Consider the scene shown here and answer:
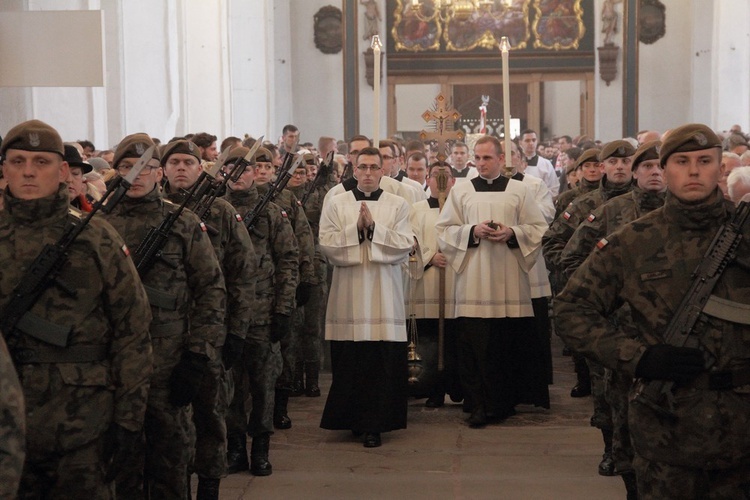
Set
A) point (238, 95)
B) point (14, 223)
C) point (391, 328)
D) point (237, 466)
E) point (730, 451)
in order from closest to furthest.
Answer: point (730, 451) → point (14, 223) → point (237, 466) → point (391, 328) → point (238, 95)

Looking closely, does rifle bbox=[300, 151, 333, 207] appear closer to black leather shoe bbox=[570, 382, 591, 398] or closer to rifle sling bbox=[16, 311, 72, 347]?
black leather shoe bbox=[570, 382, 591, 398]

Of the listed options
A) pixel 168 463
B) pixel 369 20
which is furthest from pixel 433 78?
pixel 168 463

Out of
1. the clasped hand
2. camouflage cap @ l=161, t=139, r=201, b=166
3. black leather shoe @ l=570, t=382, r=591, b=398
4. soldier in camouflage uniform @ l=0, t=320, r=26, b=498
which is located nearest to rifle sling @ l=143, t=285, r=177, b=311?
camouflage cap @ l=161, t=139, r=201, b=166

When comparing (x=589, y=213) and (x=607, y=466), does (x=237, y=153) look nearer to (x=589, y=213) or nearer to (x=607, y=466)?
(x=589, y=213)

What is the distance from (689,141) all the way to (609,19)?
78.5ft

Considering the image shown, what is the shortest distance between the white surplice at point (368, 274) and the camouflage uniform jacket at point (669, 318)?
3.94 metres

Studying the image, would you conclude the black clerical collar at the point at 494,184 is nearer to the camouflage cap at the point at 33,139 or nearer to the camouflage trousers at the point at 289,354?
the camouflage trousers at the point at 289,354

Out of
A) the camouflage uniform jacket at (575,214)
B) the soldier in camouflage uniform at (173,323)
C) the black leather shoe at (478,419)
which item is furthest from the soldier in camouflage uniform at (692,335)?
the black leather shoe at (478,419)

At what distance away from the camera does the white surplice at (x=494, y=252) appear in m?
8.76

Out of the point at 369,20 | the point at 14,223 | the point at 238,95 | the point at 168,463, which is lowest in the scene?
the point at 168,463

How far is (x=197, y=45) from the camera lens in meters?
20.1

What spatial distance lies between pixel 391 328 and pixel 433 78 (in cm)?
2064

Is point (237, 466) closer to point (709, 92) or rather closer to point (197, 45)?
point (197, 45)

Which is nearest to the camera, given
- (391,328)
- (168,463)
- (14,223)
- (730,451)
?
(730,451)
